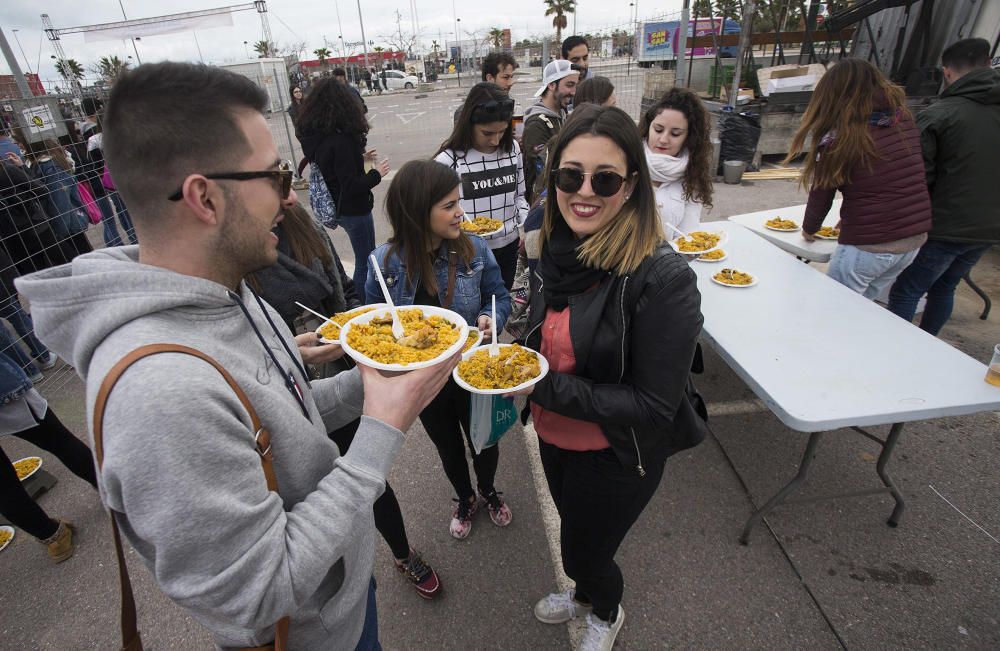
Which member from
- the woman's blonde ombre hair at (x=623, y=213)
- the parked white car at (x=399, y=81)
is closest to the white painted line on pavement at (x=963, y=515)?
the woman's blonde ombre hair at (x=623, y=213)

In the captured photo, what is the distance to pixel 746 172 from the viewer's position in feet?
32.3

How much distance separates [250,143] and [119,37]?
9620 mm

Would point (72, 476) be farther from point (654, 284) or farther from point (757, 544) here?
point (757, 544)

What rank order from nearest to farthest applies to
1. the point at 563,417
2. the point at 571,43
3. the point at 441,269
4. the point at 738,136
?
the point at 563,417, the point at 441,269, the point at 571,43, the point at 738,136

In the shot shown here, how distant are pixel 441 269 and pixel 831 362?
222cm

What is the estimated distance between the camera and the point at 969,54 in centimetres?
363

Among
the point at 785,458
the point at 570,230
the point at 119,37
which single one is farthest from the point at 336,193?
the point at 119,37

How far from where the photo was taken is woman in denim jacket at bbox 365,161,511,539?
8.02 ft

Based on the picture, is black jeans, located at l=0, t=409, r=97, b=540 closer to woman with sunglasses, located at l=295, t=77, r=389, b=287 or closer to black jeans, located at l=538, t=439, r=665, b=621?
woman with sunglasses, located at l=295, t=77, r=389, b=287

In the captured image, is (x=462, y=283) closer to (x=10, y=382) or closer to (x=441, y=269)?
(x=441, y=269)

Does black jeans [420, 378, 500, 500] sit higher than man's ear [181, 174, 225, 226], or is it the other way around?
man's ear [181, 174, 225, 226]

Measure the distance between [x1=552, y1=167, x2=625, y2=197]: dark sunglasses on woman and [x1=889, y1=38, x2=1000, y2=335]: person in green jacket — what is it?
3440 millimetres

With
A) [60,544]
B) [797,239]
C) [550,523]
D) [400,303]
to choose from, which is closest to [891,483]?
[550,523]

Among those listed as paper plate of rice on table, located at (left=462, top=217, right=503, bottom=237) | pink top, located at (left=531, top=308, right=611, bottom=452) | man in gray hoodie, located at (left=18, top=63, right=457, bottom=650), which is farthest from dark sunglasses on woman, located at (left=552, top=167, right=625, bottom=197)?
paper plate of rice on table, located at (left=462, top=217, right=503, bottom=237)
